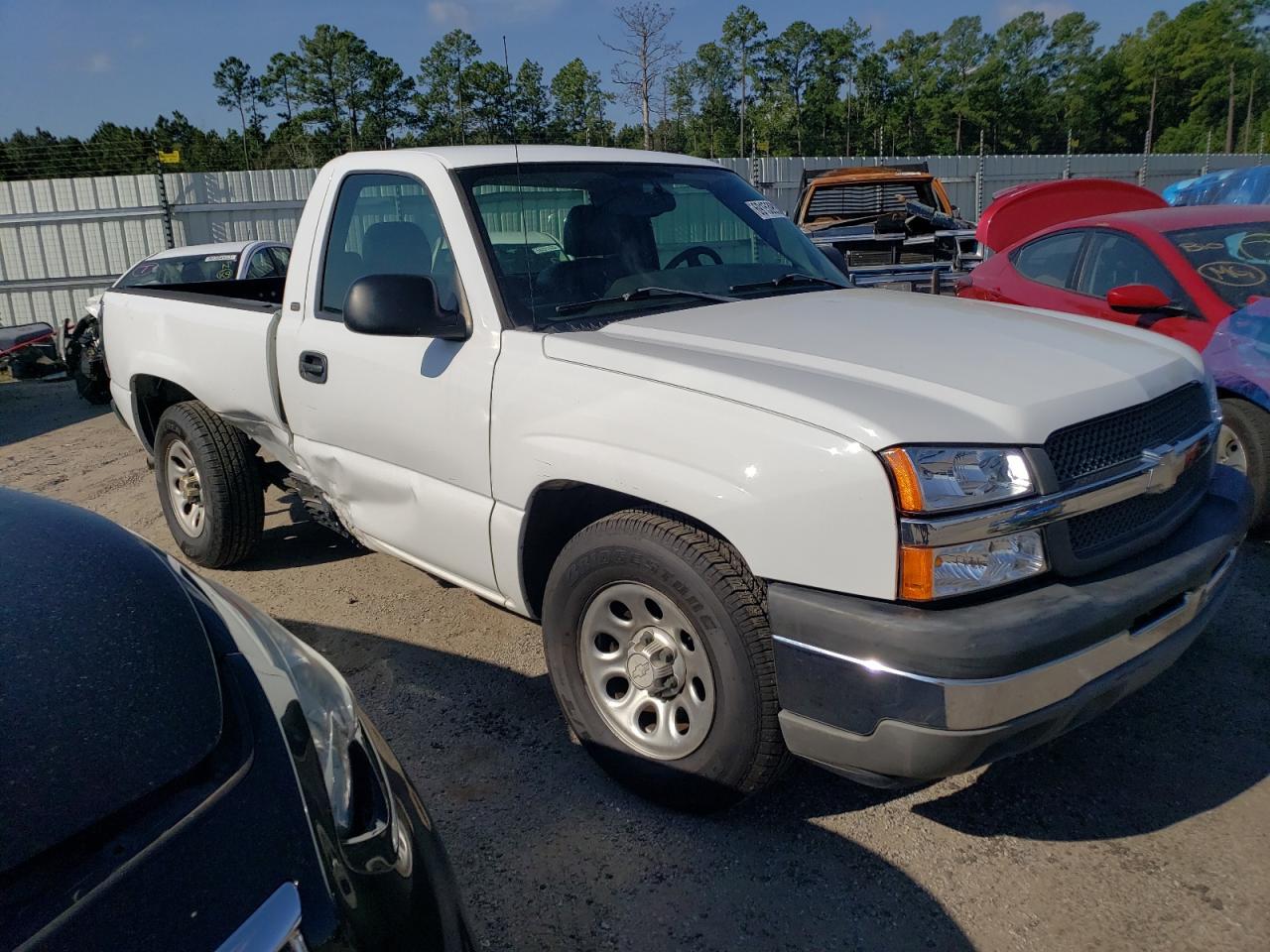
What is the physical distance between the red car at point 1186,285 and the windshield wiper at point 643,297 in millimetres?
2446

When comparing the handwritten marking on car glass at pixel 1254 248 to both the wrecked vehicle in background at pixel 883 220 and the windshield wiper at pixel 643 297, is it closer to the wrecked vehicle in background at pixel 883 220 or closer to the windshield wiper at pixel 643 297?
the wrecked vehicle in background at pixel 883 220

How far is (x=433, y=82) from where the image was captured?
648 centimetres

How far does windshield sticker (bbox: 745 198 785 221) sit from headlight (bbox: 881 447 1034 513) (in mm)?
2055

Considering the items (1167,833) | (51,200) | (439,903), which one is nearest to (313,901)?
(439,903)

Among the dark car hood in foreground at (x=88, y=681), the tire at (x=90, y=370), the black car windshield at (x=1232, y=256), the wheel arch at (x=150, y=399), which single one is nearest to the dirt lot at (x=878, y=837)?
the dark car hood in foreground at (x=88, y=681)

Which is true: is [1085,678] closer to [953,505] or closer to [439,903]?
[953,505]

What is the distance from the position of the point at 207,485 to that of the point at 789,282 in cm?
291

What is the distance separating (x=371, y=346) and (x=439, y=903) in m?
2.26

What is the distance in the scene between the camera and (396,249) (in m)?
3.61

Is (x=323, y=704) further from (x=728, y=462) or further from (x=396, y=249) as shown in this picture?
(x=396, y=249)

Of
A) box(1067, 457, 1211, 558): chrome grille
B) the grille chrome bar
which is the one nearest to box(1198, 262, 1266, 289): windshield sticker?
box(1067, 457, 1211, 558): chrome grille

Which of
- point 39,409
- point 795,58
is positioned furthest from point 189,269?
point 795,58

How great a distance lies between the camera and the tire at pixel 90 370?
34.9 ft

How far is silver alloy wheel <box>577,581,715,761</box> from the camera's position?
258 cm
